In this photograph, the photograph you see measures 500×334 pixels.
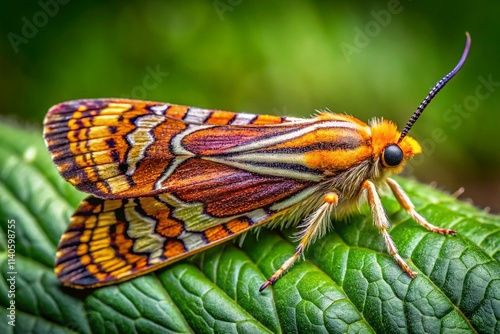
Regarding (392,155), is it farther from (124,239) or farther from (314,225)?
(124,239)

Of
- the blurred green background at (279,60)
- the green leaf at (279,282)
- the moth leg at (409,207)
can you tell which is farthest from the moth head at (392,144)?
the blurred green background at (279,60)

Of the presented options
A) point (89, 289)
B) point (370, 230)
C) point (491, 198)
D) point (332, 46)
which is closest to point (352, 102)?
point (332, 46)

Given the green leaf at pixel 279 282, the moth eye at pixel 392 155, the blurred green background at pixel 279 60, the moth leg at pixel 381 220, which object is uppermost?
the blurred green background at pixel 279 60

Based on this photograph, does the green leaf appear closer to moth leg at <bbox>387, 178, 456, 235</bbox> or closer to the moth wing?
moth leg at <bbox>387, 178, 456, 235</bbox>

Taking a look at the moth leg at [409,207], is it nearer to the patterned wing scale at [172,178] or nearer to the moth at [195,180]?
the moth at [195,180]

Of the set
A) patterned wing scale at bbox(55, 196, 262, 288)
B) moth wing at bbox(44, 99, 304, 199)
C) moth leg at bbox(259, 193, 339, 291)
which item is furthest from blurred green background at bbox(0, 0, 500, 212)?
moth leg at bbox(259, 193, 339, 291)

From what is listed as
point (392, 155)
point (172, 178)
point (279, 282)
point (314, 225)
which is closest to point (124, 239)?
point (172, 178)

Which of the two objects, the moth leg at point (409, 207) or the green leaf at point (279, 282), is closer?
the green leaf at point (279, 282)
